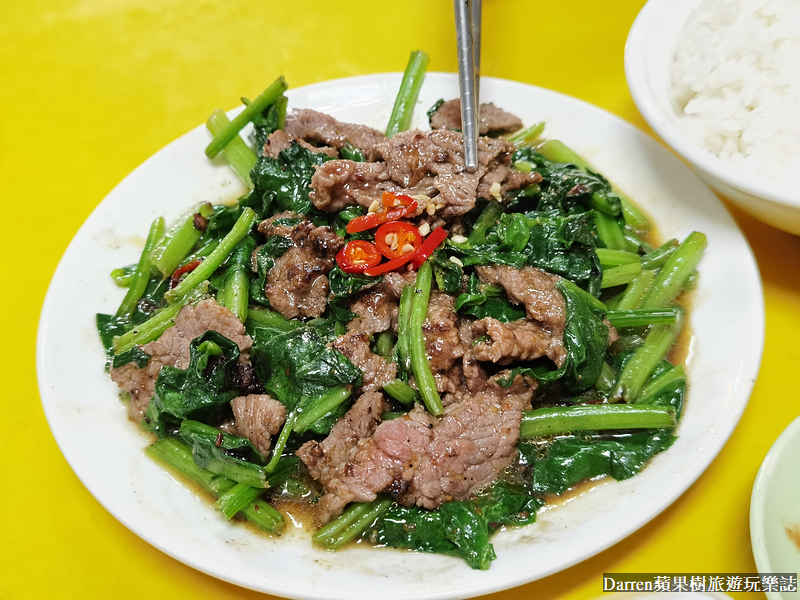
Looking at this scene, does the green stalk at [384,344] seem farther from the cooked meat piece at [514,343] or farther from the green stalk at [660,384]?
the green stalk at [660,384]

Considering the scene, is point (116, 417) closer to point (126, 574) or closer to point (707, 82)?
point (126, 574)

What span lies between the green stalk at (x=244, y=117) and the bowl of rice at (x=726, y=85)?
6.53 feet

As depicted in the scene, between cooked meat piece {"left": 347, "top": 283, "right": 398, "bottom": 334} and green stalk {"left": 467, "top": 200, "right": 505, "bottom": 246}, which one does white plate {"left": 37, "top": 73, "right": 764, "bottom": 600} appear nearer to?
Result: green stalk {"left": 467, "top": 200, "right": 505, "bottom": 246}

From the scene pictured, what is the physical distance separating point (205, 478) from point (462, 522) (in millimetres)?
1091

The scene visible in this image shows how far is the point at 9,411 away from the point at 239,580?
194 cm

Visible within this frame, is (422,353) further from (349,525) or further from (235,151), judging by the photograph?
(235,151)

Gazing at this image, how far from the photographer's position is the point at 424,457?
233cm

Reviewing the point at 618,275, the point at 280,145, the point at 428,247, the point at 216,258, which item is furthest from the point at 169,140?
the point at 618,275

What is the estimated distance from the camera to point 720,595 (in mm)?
2158

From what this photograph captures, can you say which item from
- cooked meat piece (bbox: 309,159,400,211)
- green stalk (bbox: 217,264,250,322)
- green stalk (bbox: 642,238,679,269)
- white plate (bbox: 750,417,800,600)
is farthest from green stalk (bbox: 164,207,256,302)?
white plate (bbox: 750,417,800,600)

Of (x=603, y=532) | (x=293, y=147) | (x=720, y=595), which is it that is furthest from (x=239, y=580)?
(x=293, y=147)

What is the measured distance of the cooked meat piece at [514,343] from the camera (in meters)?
2.43

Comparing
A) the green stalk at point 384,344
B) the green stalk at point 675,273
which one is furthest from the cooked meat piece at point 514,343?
the green stalk at point 675,273

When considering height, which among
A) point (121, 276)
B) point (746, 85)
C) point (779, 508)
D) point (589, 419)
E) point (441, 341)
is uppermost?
point (121, 276)
